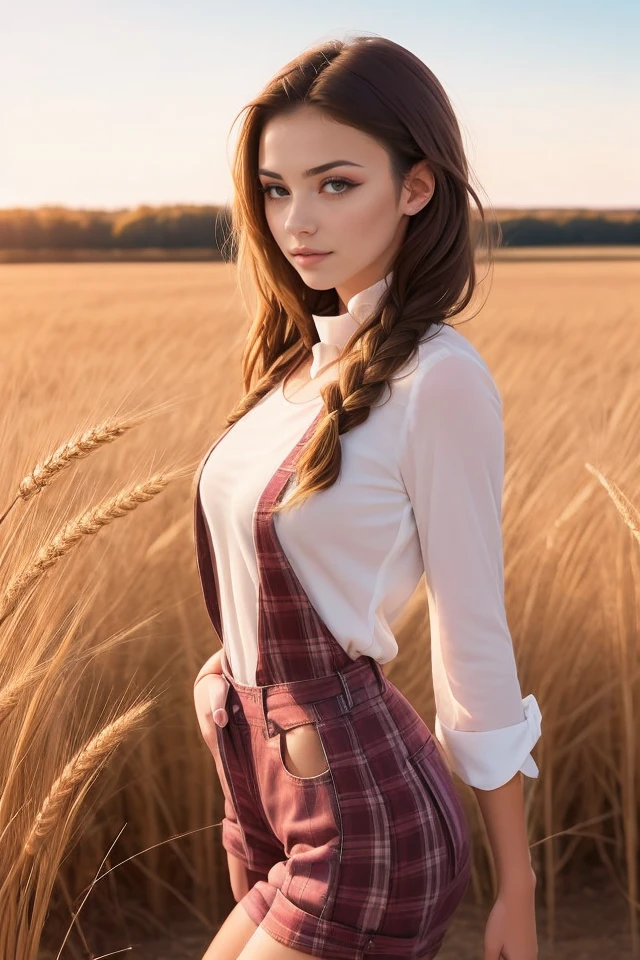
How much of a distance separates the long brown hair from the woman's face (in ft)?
0.04

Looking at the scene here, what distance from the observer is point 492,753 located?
95 cm

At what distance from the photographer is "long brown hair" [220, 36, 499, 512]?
94 cm

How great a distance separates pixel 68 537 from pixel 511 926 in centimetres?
57

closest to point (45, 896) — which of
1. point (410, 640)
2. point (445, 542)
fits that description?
point (445, 542)

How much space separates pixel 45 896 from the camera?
1.12 meters

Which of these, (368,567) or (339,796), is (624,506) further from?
(339,796)

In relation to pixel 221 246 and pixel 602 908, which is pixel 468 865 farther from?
pixel 602 908

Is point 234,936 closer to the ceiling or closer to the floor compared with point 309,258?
closer to the floor

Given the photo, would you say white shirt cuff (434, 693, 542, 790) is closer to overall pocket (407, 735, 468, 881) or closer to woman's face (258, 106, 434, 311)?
overall pocket (407, 735, 468, 881)

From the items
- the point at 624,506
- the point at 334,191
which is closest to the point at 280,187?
the point at 334,191

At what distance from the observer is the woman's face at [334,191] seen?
39.0 inches

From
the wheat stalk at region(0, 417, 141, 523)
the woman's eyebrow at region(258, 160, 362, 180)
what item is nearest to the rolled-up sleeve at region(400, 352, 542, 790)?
the woman's eyebrow at region(258, 160, 362, 180)

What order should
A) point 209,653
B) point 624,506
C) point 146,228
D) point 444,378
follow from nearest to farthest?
1. point 444,378
2. point 624,506
3. point 209,653
4. point 146,228

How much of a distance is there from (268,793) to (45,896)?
12.8 inches
